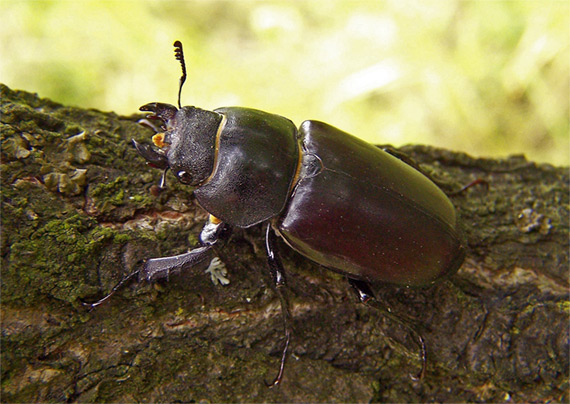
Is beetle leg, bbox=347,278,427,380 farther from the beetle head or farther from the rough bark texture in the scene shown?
the beetle head

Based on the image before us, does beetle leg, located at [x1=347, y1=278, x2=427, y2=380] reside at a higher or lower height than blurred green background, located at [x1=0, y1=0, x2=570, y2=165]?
lower

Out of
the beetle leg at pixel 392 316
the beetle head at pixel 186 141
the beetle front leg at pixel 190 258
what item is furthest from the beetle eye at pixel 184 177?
the beetle leg at pixel 392 316

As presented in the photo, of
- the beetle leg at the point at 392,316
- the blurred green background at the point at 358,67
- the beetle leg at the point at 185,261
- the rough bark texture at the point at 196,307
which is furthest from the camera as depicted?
the blurred green background at the point at 358,67

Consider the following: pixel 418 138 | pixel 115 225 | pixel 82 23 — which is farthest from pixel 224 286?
pixel 82 23

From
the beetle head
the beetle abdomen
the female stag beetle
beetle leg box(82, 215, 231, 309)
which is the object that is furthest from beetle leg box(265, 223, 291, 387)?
the beetle head

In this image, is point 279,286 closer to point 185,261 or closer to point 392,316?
point 185,261

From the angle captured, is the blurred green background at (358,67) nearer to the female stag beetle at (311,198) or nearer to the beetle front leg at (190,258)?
the female stag beetle at (311,198)
